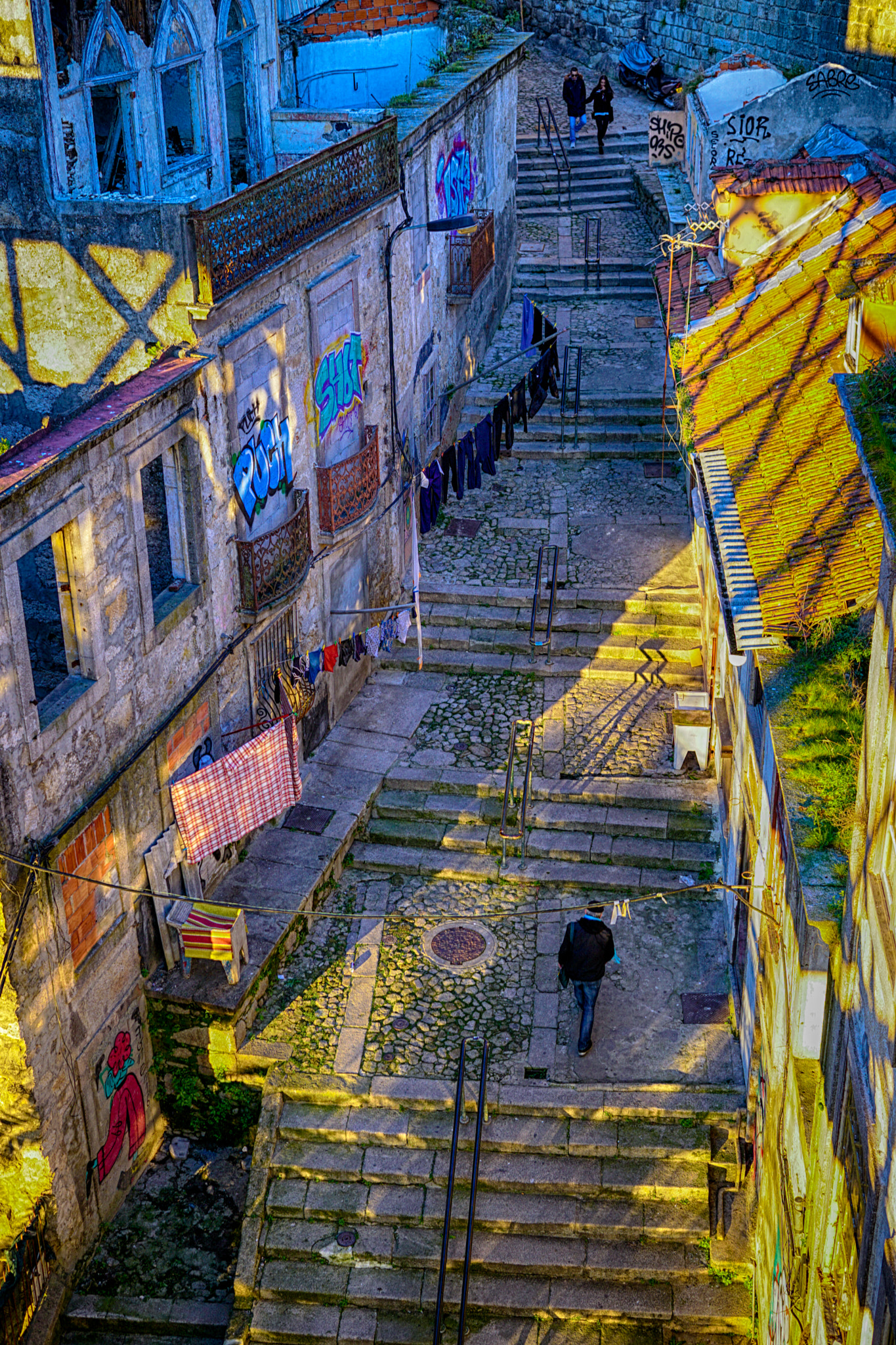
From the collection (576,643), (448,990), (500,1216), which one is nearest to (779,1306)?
(500,1216)

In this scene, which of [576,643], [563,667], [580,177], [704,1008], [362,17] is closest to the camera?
[704,1008]

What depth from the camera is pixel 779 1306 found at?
12.7 m

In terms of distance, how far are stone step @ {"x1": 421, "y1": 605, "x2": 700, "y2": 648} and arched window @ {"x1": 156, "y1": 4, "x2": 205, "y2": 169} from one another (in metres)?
7.64

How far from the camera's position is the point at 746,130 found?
24094mm

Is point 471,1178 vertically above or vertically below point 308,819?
below

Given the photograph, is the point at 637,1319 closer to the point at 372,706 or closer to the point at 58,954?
the point at 58,954

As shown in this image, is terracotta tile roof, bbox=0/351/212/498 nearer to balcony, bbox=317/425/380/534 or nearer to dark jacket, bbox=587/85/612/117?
balcony, bbox=317/425/380/534

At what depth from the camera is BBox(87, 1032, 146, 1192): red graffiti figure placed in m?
15.8

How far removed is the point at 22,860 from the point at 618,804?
870cm

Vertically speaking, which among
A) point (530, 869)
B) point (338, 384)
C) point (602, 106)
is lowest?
point (530, 869)

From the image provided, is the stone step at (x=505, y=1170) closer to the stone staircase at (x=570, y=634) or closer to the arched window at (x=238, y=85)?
the stone staircase at (x=570, y=634)

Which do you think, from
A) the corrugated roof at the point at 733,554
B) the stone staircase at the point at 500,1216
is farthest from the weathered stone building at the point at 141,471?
the corrugated roof at the point at 733,554

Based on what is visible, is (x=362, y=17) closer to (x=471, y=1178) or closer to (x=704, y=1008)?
(x=704, y=1008)

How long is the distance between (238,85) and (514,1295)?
16628 mm
